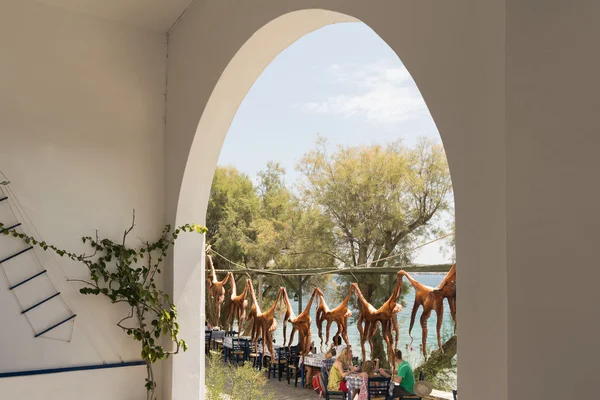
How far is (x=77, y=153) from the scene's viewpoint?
11.0ft

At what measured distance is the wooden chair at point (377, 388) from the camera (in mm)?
6242

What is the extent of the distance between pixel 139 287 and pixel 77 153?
90 centimetres

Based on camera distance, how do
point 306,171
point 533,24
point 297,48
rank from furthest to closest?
point 297,48 < point 306,171 < point 533,24

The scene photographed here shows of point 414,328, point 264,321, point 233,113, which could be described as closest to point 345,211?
point 414,328

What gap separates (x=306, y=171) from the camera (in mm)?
15430

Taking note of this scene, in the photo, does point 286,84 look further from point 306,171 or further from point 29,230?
point 29,230

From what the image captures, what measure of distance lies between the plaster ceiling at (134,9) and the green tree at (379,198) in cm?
976

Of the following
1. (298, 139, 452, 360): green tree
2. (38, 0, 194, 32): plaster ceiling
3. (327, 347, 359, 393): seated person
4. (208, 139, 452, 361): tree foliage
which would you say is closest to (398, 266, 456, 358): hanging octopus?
(38, 0, 194, 32): plaster ceiling

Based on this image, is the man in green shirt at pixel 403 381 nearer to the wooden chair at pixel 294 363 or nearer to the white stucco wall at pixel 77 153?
the wooden chair at pixel 294 363

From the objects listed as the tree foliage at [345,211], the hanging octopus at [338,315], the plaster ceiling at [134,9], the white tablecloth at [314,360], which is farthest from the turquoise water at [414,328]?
the plaster ceiling at [134,9]

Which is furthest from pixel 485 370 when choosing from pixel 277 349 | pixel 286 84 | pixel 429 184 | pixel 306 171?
pixel 286 84

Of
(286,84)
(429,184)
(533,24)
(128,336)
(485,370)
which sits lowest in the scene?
(128,336)

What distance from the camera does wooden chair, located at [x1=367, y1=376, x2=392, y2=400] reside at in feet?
20.5

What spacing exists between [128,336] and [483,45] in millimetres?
2795
